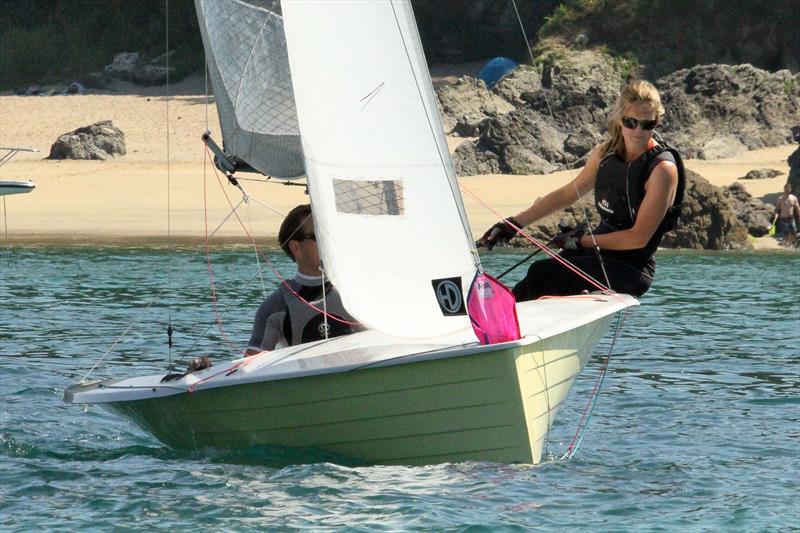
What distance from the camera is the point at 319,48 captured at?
23.0 feet

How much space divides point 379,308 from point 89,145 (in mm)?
22647

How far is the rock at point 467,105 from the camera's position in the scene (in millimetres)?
29578

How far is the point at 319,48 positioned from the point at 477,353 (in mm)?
1820

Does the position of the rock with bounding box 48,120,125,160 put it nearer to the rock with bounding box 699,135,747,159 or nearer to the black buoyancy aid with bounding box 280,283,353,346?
the rock with bounding box 699,135,747,159

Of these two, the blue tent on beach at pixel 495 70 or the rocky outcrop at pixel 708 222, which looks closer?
the rocky outcrop at pixel 708 222

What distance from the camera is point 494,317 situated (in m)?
6.30

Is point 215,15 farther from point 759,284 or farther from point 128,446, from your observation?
point 759,284

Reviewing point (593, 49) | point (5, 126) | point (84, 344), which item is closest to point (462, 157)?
point (593, 49)

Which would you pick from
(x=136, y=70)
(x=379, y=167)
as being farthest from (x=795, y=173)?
(x=136, y=70)

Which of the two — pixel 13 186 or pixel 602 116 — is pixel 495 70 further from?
pixel 13 186

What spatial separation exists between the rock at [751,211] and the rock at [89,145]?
12748mm

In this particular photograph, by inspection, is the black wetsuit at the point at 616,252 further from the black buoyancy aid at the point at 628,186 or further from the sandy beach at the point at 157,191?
the sandy beach at the point at 157,191

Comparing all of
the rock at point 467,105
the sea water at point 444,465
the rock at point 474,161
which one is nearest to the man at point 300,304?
the sea water at point 444,465

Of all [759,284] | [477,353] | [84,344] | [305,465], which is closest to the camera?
[477,353]
